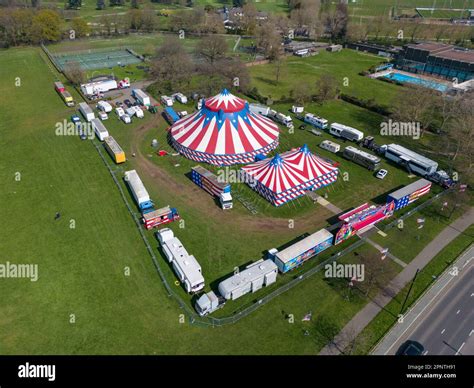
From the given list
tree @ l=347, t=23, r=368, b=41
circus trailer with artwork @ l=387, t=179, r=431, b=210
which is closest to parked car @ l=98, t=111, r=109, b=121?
circus trailer with artwork @ l=387, t=179, r=431, b=210

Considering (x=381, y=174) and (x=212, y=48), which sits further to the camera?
(x=212, y=48)

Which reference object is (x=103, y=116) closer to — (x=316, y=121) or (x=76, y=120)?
(x=76, y=120)

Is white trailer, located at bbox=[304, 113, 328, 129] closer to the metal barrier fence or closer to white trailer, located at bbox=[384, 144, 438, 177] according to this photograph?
white trailer, located at bbox=[384, 144, 438, 177]

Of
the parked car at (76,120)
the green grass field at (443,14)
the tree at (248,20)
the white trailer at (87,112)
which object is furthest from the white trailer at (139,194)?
the green grass field at (443,14)

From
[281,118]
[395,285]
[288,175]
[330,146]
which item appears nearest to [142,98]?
[281,118]

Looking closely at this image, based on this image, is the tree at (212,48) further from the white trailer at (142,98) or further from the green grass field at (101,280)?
the green grass field at (101,280)
